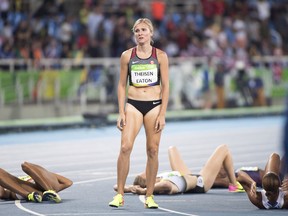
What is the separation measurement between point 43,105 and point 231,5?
381 inches

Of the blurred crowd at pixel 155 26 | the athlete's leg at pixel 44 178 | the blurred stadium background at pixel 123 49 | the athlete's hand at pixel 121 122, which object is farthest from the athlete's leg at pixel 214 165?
the blurred crowd at pixel 155 26

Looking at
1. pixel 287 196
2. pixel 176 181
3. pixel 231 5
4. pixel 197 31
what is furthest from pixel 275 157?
pixel 231 5

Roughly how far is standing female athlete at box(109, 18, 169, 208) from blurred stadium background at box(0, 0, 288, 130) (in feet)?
39.9

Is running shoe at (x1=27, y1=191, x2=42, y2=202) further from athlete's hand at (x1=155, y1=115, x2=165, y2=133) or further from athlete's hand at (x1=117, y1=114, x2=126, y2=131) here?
athlete's hand at (x1=155, y1=115, x2=165, y2=133)

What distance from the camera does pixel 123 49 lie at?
26.4 metres

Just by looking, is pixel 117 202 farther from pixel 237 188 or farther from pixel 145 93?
pixel 237 188

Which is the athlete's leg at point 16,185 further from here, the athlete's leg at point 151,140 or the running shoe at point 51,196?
the athlete's leg at point 151,140

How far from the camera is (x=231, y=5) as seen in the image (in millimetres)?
31922

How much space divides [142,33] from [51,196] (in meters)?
1.94

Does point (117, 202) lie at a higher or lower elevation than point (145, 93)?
lower

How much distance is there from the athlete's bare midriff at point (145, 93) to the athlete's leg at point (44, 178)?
1.19m

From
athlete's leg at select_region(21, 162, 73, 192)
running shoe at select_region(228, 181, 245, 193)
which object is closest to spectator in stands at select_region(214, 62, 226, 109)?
running shoe at select_region(228, 181, 245, 193)

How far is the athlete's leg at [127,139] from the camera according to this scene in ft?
35.3

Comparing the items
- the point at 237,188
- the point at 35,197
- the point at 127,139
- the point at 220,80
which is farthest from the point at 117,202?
the point at 220,80
